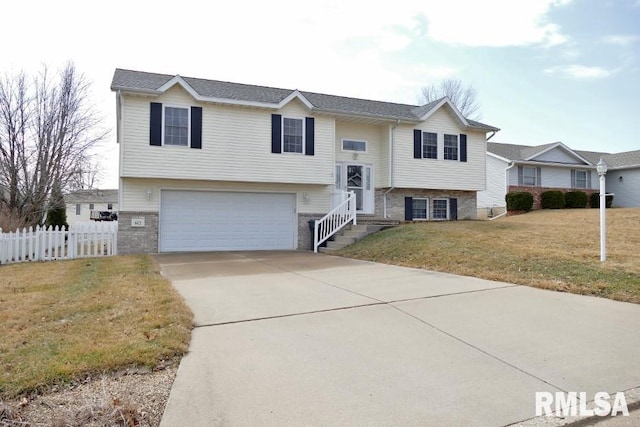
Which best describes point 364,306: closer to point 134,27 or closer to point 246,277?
point 246,277

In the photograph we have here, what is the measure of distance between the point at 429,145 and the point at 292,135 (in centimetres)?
641

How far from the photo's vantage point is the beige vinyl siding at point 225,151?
1295 centimetres

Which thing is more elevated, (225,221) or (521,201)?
(521,201)

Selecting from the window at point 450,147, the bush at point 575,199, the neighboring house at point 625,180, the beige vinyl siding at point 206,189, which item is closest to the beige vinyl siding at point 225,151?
the beige vinyl siding at point 206,189

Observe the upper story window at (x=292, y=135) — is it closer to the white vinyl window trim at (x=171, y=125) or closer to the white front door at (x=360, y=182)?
the white front door at (x=360, y=182)

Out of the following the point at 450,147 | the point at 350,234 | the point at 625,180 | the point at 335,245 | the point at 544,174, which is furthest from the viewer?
the point at 625,180

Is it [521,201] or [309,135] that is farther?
[521,201]

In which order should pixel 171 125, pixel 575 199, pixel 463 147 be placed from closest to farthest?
pixel 171 125, pixel 463 147, pixel 575 199

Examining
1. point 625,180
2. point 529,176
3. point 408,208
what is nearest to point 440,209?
point 408,208

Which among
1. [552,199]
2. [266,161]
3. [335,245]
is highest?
[266,161]

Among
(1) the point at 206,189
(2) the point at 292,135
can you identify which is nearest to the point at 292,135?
(2) the point at 292,135

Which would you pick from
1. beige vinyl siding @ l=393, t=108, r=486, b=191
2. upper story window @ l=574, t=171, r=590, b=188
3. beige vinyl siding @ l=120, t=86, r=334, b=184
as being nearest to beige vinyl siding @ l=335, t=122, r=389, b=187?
beige vinyl siding @ l=393, t=108, r=486, b=191

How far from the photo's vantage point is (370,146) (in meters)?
17.3

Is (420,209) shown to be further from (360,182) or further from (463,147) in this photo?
(463,147)
